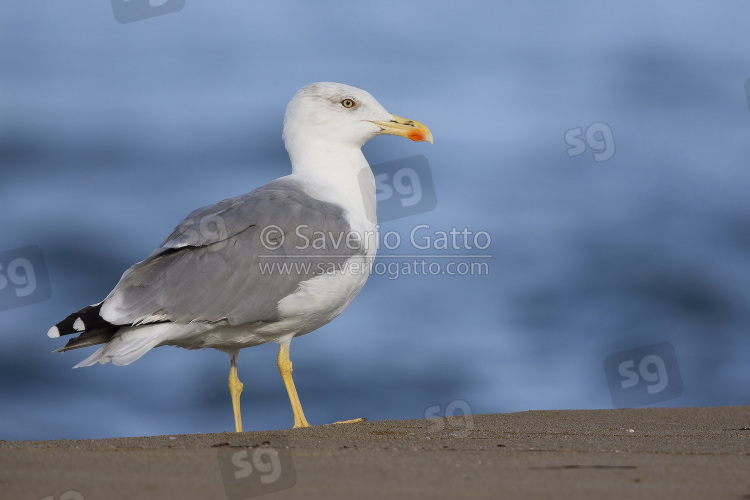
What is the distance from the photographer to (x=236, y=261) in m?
6.28

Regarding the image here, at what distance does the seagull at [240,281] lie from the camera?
19.4 ft

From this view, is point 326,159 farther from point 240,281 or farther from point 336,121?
point 240,281

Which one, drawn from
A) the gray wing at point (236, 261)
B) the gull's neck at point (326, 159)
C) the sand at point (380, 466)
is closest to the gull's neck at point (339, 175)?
A: the gull's neck at point (326, 159)

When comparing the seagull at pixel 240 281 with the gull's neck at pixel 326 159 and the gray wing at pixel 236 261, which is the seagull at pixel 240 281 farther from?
the gull's neck at pixel 326 159

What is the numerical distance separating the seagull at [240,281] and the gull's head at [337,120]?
72 cm

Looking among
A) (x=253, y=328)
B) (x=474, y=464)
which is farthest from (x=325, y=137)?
(x=474, y=464)

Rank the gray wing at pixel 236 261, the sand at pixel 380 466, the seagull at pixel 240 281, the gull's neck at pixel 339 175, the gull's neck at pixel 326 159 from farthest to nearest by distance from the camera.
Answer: the gull's neck at pixel 326 159
the gull's neck at pixel 339 175
the gray wing at pixel 236 261
the seagull at pixel 240 281
the sand at pixel 380 466

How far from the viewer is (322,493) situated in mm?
2938

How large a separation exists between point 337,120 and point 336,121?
12 mm

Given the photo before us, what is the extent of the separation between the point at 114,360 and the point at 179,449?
2049mm

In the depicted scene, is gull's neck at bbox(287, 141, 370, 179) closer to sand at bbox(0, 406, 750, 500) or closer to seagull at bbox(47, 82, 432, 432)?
seagull at bbox(47, 82, 432, 432)

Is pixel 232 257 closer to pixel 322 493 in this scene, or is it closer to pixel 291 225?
pixel 291 225

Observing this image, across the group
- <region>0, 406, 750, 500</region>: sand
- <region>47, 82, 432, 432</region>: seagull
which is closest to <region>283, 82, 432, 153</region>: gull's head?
<region>47, 82, 432, 432</region>: seagull

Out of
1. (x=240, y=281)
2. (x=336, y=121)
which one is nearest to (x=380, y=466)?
(x=240, y=281)
